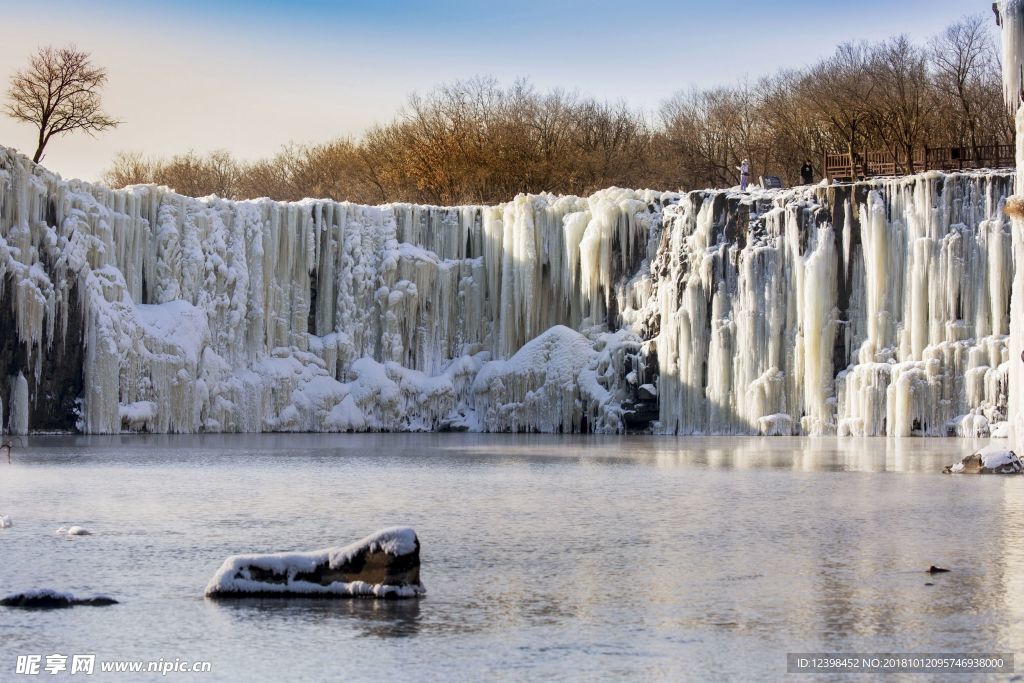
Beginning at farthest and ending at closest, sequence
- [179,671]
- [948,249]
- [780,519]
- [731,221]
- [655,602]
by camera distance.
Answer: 1. [731,221]
2. [948,249]
3. [780,519]
4. [655,602]
5. [179,671]

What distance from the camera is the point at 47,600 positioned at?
12.7m

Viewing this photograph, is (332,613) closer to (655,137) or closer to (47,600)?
(47,600)

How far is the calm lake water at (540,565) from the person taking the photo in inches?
436

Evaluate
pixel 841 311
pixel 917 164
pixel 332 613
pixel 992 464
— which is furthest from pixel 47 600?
pixel 917 164

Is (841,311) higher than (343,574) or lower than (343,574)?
higher

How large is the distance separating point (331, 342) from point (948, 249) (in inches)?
709

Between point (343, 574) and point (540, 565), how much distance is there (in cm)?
242

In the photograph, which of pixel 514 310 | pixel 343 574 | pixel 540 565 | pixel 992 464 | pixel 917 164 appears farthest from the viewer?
pixel 917 164

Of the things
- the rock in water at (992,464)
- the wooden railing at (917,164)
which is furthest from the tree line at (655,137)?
the rock in water at (992,464)

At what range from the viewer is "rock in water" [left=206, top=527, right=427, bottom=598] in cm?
1312

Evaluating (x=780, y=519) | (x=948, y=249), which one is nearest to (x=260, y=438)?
(x=948, y=249)

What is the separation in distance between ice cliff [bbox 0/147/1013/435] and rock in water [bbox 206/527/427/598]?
29884mm

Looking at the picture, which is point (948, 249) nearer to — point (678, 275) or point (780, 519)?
point (678, 275)

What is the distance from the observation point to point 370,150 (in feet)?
265
